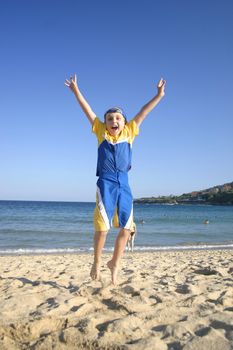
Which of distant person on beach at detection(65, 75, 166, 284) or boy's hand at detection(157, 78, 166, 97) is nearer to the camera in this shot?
distant person on beach at detection(65, 75, 166, 284)

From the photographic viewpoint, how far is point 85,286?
392 centimetres

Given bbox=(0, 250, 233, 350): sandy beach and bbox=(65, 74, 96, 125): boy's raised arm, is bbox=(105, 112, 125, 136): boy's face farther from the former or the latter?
bbox=(0, 250, 233, 350): sandy beach

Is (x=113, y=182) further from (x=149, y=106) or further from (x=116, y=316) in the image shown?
(x=116, y=316)

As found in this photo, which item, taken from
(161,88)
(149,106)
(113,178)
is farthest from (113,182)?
(161,88)

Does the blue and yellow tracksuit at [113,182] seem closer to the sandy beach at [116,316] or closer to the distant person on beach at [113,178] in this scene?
the distant person on beach at [113,178]

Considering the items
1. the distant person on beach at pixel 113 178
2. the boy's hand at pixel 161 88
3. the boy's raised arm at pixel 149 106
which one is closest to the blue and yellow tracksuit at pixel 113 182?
the distant person on beach at pixel 113 178

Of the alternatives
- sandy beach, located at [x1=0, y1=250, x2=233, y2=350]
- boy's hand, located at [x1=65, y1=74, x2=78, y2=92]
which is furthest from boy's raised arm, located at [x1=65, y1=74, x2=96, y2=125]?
sandy beach, located at [x1=0, y1=250, x2=233, y2=350]

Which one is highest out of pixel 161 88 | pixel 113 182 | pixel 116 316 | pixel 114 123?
pixel 161 88

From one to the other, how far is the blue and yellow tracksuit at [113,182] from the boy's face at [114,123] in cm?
4

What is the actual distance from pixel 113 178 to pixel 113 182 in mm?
46

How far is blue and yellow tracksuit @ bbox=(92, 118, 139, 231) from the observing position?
3988 millimetres

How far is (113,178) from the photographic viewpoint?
4.04 meters

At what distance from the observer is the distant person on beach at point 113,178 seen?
4000mm

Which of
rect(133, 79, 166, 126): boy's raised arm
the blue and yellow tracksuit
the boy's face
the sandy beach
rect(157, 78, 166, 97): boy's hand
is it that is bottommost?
the sandy beach
